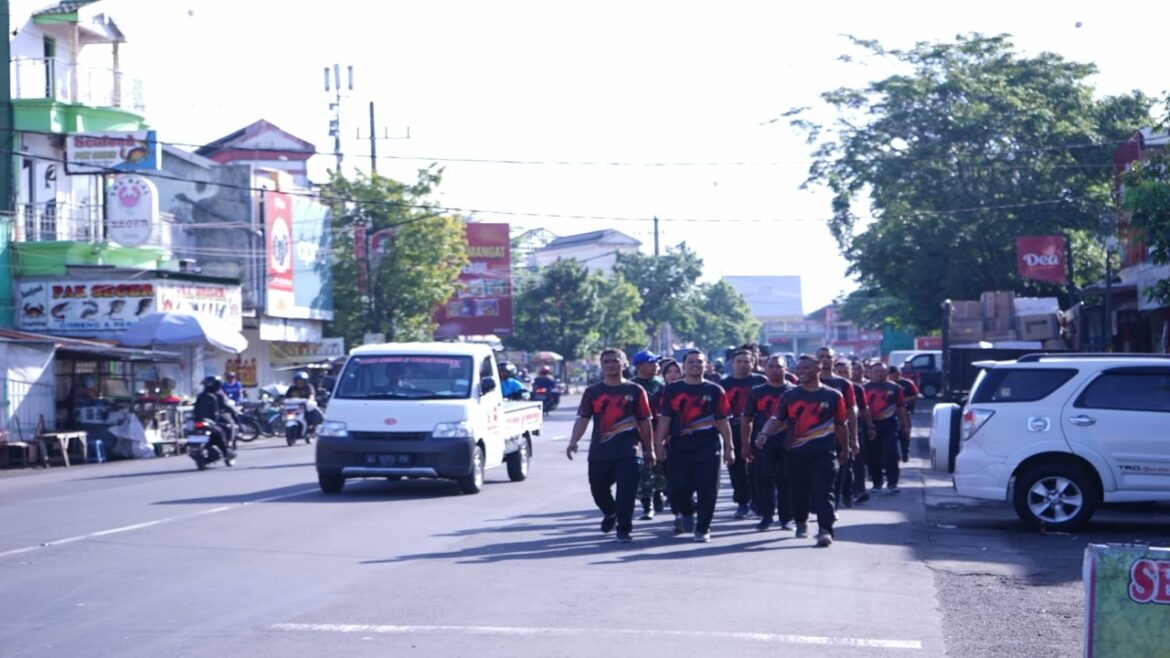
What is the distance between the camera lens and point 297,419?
1277 inches

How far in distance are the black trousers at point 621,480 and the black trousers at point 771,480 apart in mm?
1630

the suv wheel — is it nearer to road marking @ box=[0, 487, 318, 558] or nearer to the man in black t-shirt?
the man in black t-shirt

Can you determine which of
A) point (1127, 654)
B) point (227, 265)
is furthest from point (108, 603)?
point (227, 265)

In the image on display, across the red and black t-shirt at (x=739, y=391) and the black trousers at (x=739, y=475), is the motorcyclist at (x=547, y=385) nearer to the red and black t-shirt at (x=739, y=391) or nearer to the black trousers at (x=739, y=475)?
the black trousers at (x=739, y=475)

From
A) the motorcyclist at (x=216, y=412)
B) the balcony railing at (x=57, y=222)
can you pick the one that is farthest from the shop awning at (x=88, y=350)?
the motorcyclist at (x=216, y=412)

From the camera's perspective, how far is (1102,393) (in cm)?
1412

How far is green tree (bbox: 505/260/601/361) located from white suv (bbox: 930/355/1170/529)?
6151 centimetres

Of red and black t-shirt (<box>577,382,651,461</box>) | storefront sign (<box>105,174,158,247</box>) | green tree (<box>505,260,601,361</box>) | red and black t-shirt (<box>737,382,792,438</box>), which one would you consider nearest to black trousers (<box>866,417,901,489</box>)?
red and black t-shirt (<box>737,382,792,438</box>)

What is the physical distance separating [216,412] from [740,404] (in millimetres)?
11854

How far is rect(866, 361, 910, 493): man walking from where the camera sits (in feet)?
61.4

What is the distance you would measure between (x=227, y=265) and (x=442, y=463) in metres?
30.8

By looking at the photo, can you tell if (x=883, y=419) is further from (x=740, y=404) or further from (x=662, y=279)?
(x=662, y=279)

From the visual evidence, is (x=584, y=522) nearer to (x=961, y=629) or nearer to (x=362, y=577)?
(x=362, y=577)

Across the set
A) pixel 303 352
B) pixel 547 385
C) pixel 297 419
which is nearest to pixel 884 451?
pixel 297 419
